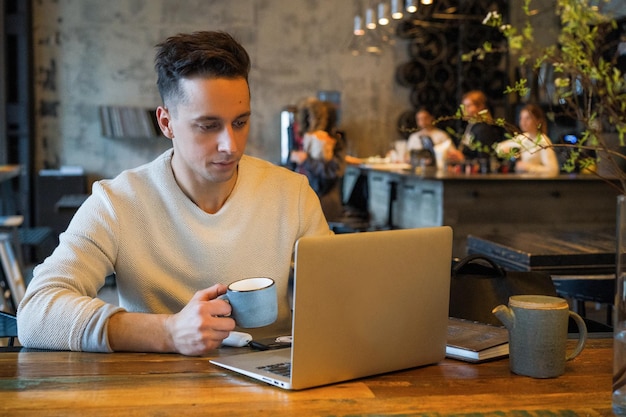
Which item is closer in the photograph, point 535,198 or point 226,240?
point 226,240

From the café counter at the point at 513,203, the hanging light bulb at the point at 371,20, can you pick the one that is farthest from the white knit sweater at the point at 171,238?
the hanging light bulb at the point at 371,20

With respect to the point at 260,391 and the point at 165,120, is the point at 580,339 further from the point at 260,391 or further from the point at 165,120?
the point at 165,120

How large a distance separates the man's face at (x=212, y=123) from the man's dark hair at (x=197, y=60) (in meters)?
0.02

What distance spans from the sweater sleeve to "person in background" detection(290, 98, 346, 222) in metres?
5.20

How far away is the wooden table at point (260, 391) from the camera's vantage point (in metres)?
1.36

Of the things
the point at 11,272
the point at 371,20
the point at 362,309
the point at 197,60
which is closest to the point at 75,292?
the point at 197,60

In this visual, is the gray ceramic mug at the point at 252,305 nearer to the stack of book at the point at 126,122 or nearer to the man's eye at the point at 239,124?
the man's eye at the point at 239,124

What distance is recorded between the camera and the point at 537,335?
1544 millimetres

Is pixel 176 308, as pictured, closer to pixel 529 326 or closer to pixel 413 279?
pixel 413 279

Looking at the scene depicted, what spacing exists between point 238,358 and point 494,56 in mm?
9931

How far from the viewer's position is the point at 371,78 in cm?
1082

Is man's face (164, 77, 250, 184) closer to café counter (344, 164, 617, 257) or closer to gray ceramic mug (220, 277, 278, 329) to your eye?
gray ceramic mug (220, 277, 278, 329)

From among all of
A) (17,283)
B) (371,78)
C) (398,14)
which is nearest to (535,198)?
(398,14)

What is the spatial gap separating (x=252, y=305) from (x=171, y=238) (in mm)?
582
